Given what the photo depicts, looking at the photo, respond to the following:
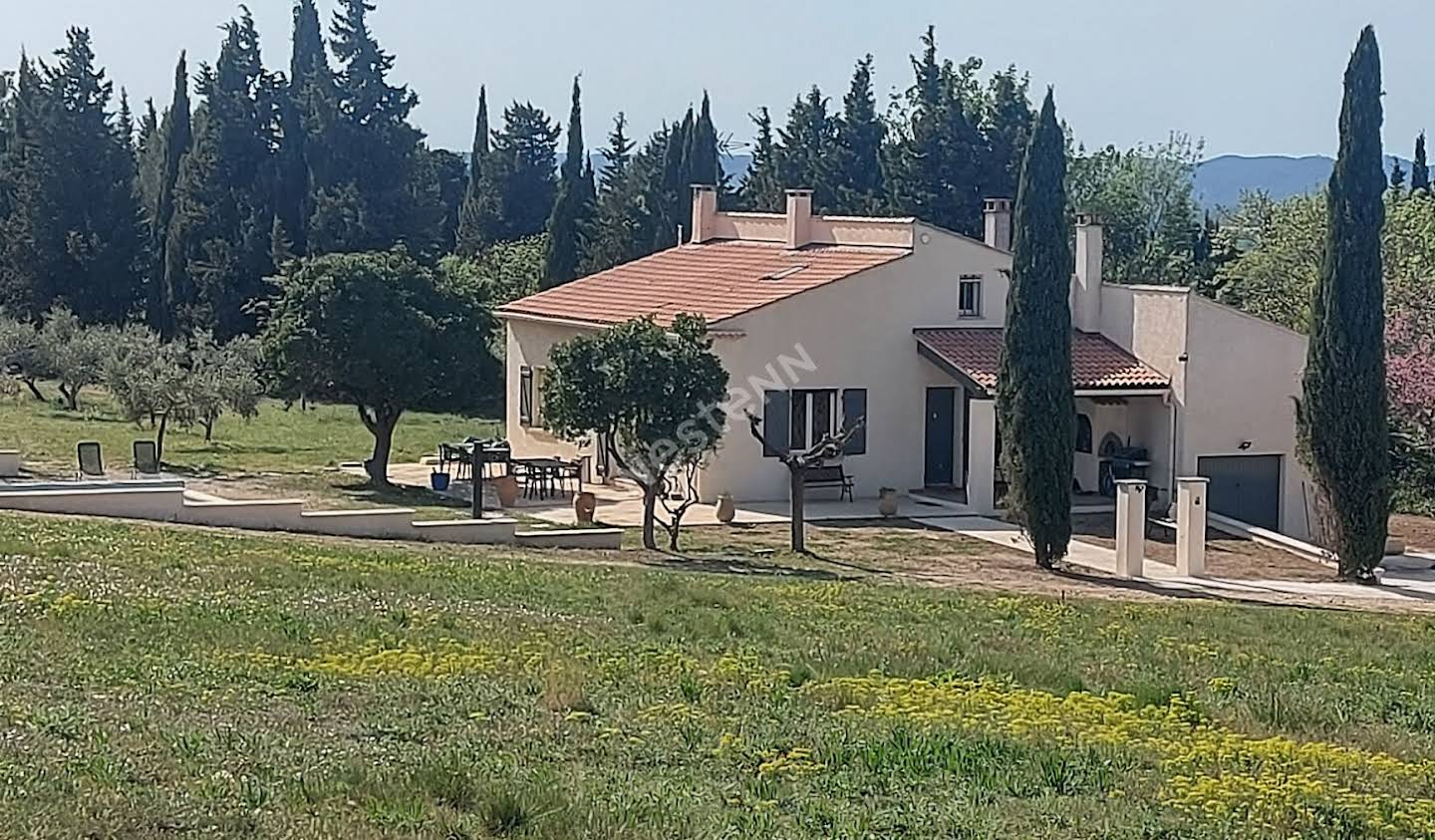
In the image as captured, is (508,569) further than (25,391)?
No

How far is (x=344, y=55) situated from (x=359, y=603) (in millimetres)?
48580

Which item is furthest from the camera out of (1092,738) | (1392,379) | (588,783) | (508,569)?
(1392,379)

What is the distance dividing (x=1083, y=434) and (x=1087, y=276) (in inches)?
123

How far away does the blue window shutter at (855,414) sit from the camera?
3459cm

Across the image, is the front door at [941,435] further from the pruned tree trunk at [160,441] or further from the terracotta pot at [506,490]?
the pruned tree trunk at [160,441]

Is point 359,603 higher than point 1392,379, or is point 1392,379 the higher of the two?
point 1392,379

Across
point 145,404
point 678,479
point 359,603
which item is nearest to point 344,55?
point 145,404

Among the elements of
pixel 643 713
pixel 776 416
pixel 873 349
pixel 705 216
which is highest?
pixel 705 216

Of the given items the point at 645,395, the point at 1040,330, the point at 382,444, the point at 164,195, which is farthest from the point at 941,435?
the point at 164,195

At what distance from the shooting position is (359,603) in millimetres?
15516

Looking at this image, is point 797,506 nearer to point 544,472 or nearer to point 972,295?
point 544,472

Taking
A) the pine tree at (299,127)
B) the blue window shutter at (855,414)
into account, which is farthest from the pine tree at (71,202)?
the blue window shutter at (855,414)

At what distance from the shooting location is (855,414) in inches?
1368

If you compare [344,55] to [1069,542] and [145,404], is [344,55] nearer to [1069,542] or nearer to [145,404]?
[145,404]
